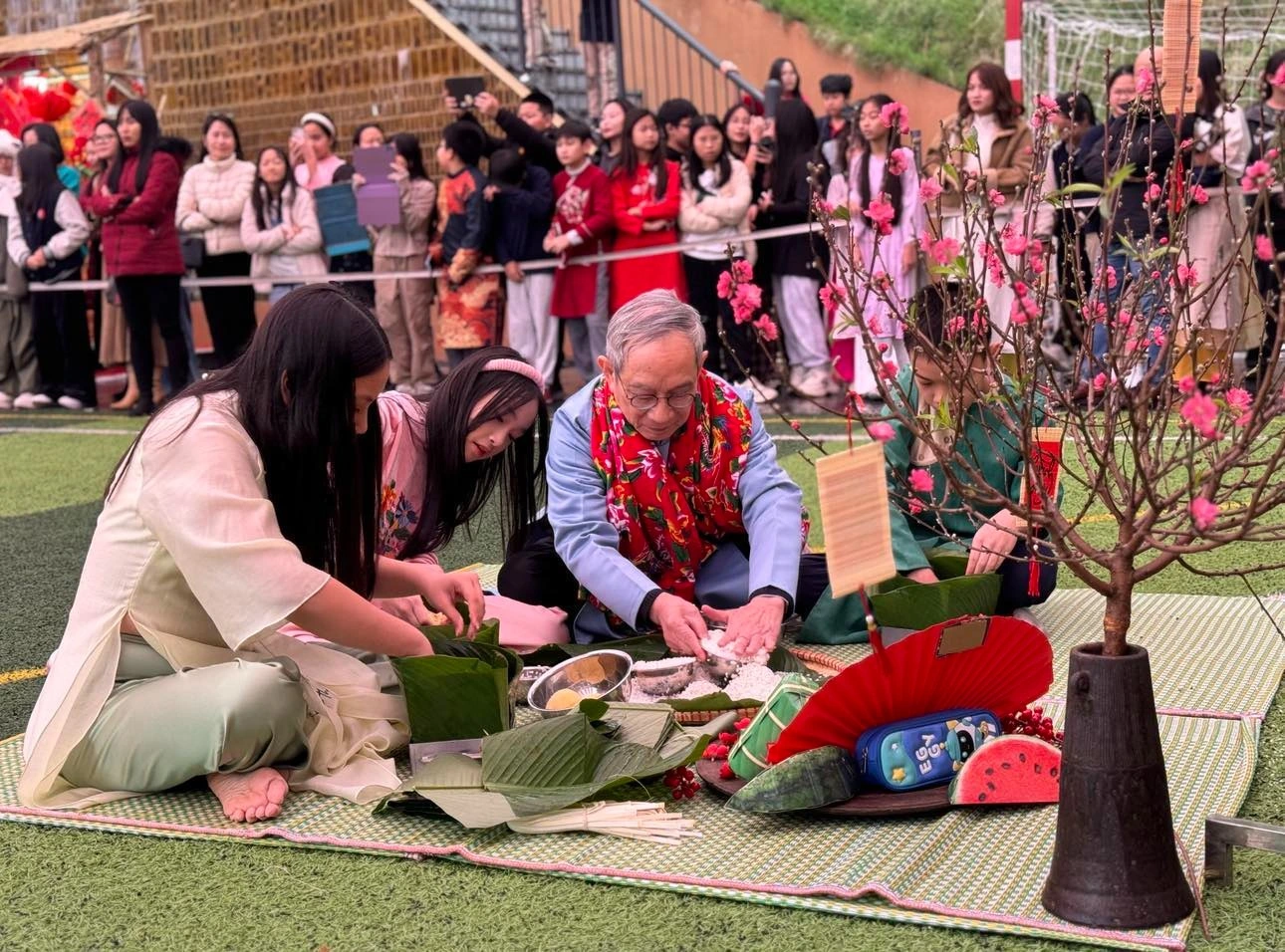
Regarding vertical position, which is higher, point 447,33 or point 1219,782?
point 447,33

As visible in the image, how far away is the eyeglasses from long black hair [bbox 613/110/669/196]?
217 inches

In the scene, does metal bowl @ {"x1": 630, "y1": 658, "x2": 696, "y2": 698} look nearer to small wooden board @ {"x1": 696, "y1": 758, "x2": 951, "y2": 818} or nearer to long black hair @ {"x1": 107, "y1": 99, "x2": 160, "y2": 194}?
small wooden board @ {"x1": 696, "y1": 758, "x2": 951, "y2": 818}

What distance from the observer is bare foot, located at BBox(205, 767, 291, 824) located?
3045 mm

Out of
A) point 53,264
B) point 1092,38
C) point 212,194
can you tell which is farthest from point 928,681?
point 1092,38

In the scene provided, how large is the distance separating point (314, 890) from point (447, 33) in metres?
12.1

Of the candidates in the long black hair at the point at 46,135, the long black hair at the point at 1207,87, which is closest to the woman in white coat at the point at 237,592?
the long black hair at the point at 1207,87

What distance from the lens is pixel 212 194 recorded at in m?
10.4

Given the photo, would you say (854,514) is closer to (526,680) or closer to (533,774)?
(533,774)

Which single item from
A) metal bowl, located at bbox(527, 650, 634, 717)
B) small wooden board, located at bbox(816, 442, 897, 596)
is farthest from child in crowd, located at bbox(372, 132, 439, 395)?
small wooden board, located at bbox(816, 442, 897, 596)

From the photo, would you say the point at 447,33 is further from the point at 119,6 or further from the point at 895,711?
the point at 895,711

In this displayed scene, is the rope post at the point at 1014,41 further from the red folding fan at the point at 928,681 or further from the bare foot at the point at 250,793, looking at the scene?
the bare foot at the point at 250,793

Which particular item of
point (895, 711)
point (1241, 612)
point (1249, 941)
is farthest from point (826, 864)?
point (1241, 612)

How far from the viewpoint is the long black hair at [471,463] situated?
13.1 feet

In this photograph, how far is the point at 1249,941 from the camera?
233 centimetres
